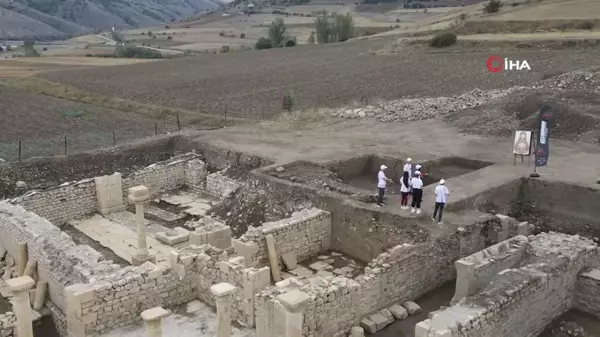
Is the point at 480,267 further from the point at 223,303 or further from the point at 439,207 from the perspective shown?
the point at 223,303

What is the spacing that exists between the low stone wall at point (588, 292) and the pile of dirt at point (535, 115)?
11.0 meters

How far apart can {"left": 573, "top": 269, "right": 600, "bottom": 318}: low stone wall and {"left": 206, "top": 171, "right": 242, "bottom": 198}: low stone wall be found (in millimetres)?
10856

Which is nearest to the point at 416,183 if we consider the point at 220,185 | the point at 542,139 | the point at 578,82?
the point at 542,139

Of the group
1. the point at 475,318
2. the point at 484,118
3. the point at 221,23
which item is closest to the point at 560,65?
the point at 484,118

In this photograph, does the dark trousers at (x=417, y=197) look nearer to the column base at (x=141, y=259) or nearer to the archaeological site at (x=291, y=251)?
the archaeological site at (x=291, y=251)

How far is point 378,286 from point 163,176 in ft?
39.5

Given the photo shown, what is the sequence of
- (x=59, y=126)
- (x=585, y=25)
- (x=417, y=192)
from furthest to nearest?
(x=585, y=25)
(x=59, y=126)
(x=417, y=192)

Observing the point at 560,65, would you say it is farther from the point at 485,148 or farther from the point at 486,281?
the point at 486,281

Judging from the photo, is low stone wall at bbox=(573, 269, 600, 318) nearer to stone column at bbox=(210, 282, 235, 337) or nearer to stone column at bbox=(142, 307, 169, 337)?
stone column at bbox=(210, 282, 235, 337)

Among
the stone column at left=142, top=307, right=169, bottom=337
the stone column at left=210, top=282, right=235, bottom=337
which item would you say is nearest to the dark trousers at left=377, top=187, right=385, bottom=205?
the stone column at left=210, top=282, right=235, bottom=337

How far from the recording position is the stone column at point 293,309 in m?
9.77

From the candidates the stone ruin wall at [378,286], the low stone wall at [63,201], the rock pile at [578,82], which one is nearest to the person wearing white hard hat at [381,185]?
the stone ruin wall at [378,286]

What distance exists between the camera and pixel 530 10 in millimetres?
57125

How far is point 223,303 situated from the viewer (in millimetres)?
10477
